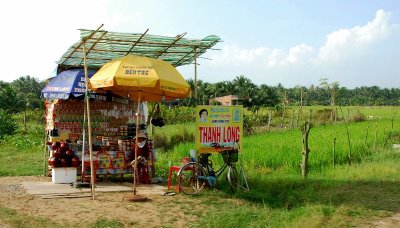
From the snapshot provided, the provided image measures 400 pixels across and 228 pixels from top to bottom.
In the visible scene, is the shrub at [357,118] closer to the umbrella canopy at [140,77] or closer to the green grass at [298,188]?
the green grass at [298,188]

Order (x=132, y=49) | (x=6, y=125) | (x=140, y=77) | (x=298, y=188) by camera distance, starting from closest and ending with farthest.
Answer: (x=140, y=77)
(x=298, y=188)
(x=132, y=49)
(x=6, y=125)

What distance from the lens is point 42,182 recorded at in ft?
28.3

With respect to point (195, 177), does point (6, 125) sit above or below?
above

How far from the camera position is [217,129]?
820cm

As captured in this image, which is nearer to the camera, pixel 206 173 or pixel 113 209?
pixel 113 209

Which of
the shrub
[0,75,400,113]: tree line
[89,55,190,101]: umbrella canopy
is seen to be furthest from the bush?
the shrub

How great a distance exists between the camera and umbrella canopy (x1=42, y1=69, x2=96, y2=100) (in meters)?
8.60

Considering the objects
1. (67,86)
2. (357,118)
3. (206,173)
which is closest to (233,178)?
(206,173)

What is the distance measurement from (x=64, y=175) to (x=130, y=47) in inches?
110

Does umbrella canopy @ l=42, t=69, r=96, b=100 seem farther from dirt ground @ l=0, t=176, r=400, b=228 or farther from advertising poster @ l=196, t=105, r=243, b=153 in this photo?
advertising poster @ l=196, t=105, r=243, b=153

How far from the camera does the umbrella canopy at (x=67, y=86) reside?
8.60 metres

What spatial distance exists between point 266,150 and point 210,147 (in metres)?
4.08

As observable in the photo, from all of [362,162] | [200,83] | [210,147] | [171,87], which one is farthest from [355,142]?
[200,83]

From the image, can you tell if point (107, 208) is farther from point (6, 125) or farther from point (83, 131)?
point (6, 125)
